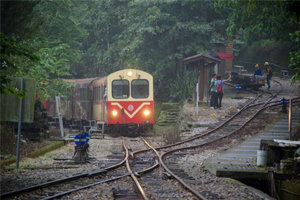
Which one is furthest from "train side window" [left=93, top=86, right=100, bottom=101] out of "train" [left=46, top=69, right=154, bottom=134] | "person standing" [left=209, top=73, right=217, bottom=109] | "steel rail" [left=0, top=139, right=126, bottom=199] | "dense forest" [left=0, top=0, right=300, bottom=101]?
"steel rail" [left=0, top=139, right=126, bottom=199]

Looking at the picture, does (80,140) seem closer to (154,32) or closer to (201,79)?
(201,79)

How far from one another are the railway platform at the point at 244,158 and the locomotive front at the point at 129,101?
564cm

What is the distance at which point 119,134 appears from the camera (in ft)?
61.6

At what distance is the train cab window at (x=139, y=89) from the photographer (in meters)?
18.0

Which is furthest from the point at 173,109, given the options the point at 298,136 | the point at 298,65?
the point at 298,65

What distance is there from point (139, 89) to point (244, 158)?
7955mm

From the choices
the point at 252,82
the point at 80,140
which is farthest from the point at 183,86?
the point at 80,140

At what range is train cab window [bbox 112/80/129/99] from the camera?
17.7m

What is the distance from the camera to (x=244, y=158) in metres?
11.1

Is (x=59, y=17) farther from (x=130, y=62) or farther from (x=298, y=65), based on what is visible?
(x=298, y=65)

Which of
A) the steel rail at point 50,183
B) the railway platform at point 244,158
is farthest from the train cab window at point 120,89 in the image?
the steel rail at point 50,183

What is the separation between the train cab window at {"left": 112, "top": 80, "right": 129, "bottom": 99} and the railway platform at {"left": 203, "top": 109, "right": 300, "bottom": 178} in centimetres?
650

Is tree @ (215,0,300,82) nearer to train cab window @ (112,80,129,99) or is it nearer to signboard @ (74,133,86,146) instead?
train cab window @ (112,80,129,99)

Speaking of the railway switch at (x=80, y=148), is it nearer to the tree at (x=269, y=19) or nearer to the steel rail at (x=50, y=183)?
the steel rail at (x=50, y=183)
